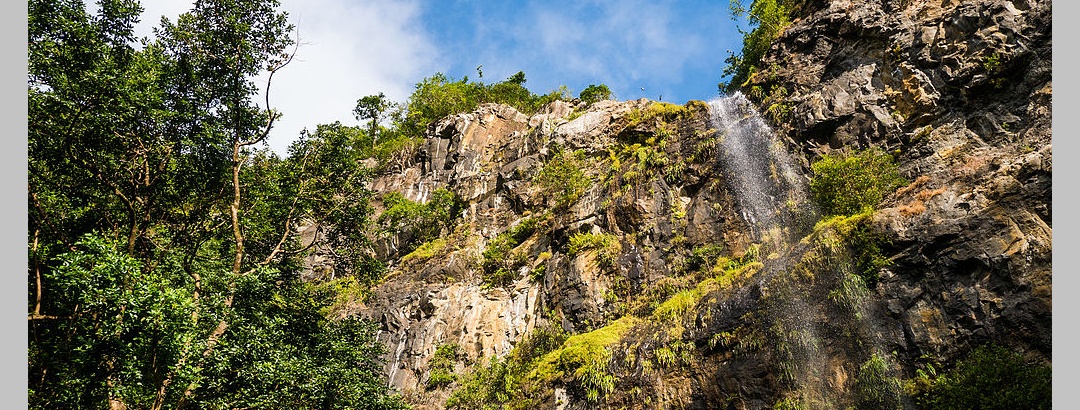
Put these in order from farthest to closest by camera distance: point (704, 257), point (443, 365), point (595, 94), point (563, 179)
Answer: point (595, 94) < point (563, 179) < point (443, 365) < point (704, 257)

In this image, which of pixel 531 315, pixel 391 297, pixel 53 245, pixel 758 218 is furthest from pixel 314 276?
pixel 758 218

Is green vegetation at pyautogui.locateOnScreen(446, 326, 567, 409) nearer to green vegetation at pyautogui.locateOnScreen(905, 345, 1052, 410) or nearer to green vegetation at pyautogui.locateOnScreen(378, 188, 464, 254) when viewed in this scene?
green vegetation at pyautogui.locateOnScreen(905, 345, 1052, 410)

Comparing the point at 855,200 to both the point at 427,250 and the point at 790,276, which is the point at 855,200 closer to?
the point at 790,276

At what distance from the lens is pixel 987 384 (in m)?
10.6

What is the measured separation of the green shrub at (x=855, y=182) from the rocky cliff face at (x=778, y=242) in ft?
1.89

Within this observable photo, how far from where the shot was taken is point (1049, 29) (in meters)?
15.4

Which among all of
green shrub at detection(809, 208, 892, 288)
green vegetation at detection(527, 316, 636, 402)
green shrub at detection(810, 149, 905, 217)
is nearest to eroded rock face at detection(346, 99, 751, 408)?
green vegetation at detection(527, 316, 636, 402)

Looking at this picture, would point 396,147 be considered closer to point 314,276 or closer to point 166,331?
point 314,276

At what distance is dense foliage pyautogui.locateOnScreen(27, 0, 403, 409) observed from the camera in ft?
30.8

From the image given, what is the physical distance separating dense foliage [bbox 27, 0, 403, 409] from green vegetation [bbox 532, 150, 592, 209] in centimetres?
962

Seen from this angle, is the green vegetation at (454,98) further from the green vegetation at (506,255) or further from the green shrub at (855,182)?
the green shrub at (855,182)

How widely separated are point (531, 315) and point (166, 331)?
12.8m

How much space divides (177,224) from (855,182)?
698 inches

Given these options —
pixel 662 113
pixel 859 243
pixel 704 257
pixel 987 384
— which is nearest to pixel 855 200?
pixel 859 243
